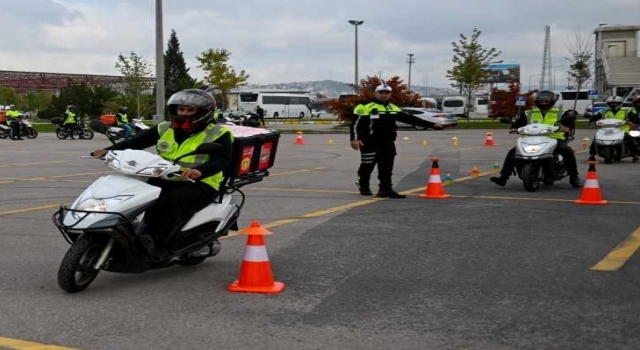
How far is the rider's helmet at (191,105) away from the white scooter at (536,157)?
23.8ft

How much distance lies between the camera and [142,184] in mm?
5773

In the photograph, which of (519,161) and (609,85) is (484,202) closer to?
(519,161)

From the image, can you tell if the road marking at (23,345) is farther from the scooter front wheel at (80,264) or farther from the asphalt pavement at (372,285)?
the scooter front wheel at (80,264)

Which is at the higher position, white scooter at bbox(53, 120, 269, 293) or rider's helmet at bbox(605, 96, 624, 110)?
rider's helmet at bbox(605, 96, 624, 110)

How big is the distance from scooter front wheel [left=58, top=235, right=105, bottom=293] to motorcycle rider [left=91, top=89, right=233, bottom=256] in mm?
376

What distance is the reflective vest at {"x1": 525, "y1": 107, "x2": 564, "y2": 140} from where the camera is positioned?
12625 millimetres

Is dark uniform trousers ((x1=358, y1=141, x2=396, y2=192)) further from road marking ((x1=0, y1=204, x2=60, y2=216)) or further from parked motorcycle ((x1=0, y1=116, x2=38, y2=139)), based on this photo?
parked motorcycle ((x1=0, y1=116, x2=38, y2=139))

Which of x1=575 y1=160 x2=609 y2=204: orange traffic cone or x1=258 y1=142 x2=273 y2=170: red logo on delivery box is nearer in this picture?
x1=258 y1=142 x2=273 y2=170: red logo on delivery box

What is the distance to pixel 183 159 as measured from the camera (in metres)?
6.19

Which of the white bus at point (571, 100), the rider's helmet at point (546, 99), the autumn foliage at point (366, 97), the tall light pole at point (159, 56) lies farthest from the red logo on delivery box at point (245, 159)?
the white bus at point (571, 100)

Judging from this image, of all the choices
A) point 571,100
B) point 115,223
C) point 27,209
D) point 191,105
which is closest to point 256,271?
point 115,223

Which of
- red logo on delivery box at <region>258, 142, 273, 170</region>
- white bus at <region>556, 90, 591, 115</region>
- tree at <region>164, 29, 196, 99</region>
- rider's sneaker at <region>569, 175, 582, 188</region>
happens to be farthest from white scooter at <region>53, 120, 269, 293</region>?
tree at <region>164, 29, 196, 99</region>

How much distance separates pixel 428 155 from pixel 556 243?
47.2ft

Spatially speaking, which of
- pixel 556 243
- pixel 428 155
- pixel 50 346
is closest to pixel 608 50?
pixel 428 155
